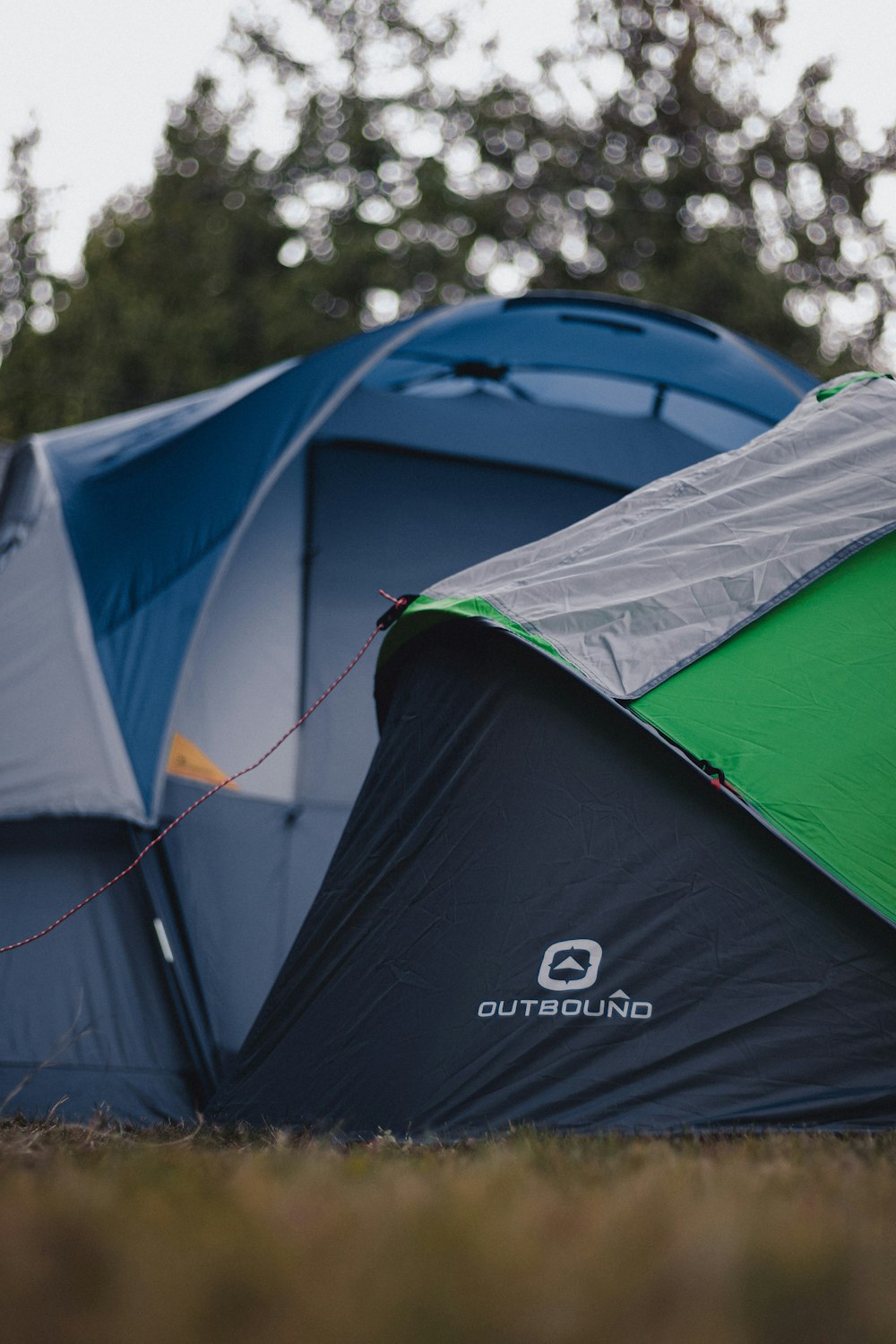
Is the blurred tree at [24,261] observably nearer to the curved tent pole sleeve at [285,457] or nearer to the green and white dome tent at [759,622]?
the curved tent pole sleeve at [285,457]

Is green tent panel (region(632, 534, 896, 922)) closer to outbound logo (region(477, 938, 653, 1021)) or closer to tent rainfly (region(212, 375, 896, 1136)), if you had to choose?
tent rainfly (region(212, 375, 896, 1136))

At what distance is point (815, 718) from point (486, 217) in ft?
47.4

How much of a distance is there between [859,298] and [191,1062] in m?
14.6

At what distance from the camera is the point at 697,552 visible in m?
2.60

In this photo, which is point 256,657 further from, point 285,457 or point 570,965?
point 570,965

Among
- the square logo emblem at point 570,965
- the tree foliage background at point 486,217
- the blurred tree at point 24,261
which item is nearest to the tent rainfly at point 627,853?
the square logo emblem at point 570,965

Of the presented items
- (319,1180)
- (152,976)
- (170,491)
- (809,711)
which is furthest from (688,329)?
(319,1180)

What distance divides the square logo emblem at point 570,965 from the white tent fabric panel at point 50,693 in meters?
1.43

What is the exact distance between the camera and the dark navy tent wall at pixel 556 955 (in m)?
2.16

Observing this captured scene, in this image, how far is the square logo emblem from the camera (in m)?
2.22

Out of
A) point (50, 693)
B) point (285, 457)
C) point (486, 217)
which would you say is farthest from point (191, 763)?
point (486, 217)

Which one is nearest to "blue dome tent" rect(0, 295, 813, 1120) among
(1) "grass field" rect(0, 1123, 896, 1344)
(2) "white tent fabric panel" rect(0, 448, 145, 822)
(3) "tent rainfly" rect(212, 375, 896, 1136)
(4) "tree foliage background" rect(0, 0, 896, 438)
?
(2) "white tent fabric panel" rect(0, 448, 145, 822)

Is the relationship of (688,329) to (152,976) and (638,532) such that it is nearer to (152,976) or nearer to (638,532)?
(638,532)

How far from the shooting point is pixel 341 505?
4305 millimetres
